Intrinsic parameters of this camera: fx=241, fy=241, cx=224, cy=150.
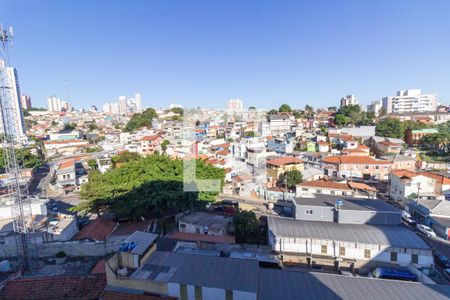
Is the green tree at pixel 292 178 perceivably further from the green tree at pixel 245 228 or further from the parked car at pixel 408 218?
the green tree at pixel 245 228

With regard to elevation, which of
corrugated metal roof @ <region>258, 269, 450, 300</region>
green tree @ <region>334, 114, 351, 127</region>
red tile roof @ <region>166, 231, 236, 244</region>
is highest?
green tree @ <region>334, 114, 351, 127</region>

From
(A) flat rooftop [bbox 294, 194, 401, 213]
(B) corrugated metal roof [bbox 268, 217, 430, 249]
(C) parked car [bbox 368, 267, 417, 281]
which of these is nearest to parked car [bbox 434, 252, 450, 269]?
(B) corrugated metal roof [bbox 268, 217, 430, 249]

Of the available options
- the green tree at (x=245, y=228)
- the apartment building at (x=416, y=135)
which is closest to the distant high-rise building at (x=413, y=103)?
the apartment building at (x=416, y=135)

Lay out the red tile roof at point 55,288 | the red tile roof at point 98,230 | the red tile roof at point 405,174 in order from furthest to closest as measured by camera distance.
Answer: the red tile roof at point 405,174
the red tile roof at point 98,230
the red tile roof at point 55,288

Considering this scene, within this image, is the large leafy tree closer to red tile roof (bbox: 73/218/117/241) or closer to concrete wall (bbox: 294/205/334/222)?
red tile roof (bbox: 73/218/117/241)

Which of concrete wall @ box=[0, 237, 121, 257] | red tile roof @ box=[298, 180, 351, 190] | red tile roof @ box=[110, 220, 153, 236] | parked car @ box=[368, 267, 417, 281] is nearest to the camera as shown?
parked car @ box=[368, 267, 417, 281]

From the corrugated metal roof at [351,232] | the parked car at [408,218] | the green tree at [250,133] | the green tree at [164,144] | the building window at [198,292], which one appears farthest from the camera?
the green tree at [250,133]

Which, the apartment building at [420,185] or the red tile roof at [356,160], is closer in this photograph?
the apartment building at [420,185]
